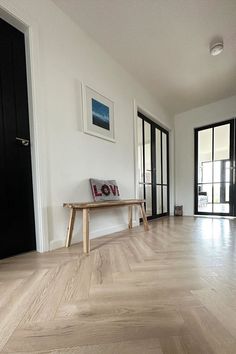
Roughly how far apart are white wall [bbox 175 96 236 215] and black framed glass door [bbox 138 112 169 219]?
27cm

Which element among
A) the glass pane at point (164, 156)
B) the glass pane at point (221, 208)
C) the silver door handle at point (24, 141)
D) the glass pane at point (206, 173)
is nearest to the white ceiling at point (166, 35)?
the glass pane at point (164, 156)

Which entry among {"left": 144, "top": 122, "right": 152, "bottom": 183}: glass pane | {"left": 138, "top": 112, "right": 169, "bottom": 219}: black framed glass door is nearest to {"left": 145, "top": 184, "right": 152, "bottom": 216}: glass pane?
{"left": 138, "top": 112, "right": 169, "bottom": 219}: black framed glass door

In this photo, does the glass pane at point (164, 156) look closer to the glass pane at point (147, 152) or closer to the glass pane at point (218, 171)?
the glass pane at point (147, 152)

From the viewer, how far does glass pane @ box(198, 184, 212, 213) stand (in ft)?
12.3

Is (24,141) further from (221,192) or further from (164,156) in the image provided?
(221,192)

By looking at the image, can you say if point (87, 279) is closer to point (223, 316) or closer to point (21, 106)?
point (223, 316)

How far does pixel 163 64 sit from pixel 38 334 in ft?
9.80

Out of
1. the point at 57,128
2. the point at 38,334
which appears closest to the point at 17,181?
the point at 57,128

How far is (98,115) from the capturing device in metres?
2.22

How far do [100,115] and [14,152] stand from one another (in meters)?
1.10

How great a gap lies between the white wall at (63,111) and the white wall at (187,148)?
206cm

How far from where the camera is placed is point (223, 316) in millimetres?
747

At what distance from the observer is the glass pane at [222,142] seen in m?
3.57

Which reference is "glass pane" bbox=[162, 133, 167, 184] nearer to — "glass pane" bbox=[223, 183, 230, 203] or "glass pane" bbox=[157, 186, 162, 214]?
"glass pane" bbox=[157, 186, 162, 214]
